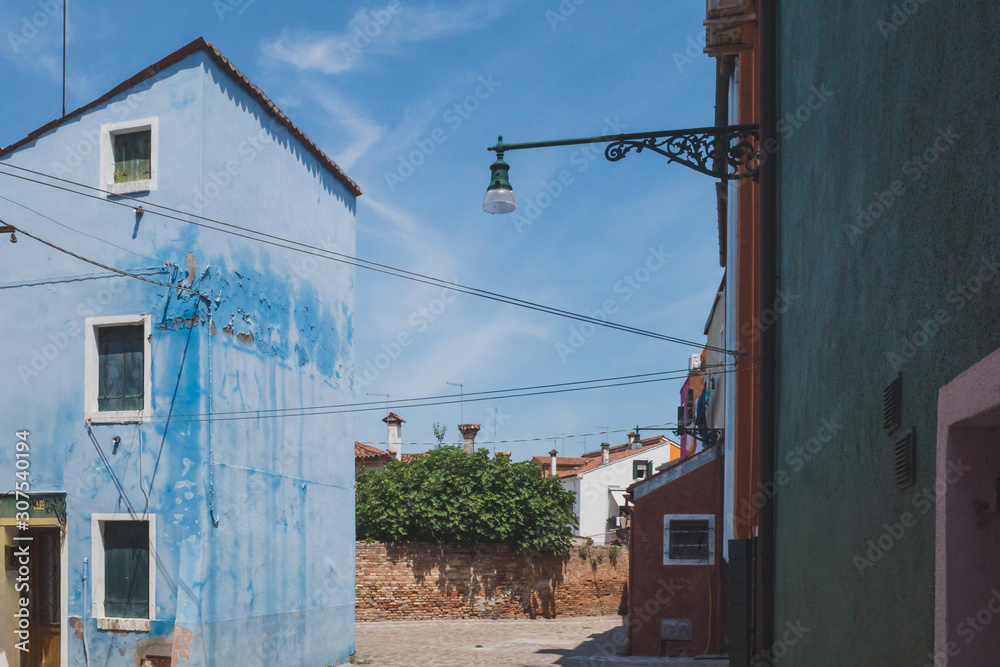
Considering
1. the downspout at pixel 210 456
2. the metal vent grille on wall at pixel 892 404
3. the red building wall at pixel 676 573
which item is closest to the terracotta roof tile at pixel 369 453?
the red building wall at pixel 676 573

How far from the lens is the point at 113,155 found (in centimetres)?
1481

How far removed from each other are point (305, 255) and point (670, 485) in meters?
8.10

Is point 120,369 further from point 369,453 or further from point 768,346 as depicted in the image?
point 369,453

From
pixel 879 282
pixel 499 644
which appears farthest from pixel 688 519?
pixel 879 282

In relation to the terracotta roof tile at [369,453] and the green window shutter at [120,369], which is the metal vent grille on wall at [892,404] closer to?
the green window shutter at [120,369]

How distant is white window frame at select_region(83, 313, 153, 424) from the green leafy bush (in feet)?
43.7

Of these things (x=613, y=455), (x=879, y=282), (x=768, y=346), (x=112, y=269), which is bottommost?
(x=613, y=455)

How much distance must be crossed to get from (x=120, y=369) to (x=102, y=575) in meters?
3.05

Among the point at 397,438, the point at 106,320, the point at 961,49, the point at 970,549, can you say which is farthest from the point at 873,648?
the point at 397,438

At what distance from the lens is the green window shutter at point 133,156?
14602mm

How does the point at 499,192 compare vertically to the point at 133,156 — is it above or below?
below

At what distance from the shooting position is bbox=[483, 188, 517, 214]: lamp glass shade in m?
8.11

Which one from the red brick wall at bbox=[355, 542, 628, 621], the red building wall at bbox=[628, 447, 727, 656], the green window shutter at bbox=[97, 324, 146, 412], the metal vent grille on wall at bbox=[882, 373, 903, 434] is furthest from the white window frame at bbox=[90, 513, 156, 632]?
the red brick wall at bbox=[355, 542, 628, 621]

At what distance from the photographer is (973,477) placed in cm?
280
